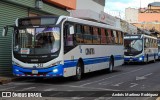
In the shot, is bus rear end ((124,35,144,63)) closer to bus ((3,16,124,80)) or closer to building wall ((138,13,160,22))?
bus ((3,16,124,80))

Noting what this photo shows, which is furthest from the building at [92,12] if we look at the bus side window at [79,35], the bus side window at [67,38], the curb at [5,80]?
the curb at [5,80]

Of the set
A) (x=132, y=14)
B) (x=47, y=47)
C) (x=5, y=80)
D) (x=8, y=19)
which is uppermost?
(x=132, y=14)

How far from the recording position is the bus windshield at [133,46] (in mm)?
36812

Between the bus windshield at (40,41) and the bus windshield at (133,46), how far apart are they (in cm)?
2005

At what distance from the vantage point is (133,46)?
3688 cm

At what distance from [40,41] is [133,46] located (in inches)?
799

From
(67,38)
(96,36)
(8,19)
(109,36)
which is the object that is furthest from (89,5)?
(67,38)

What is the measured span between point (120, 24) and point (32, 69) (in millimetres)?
34283

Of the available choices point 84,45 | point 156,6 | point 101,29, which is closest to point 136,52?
point 101,29

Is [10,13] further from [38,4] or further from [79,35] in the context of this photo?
[79,35]

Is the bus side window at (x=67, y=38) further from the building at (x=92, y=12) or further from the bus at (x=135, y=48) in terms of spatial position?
the bus at (x=135, y=48)

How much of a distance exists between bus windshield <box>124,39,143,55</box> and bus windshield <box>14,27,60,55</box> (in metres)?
20.1

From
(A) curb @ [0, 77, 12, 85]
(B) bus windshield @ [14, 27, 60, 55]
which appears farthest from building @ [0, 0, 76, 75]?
(B) bus windshield @ [14, 27, 60, 55]

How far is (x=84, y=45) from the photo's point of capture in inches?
794
